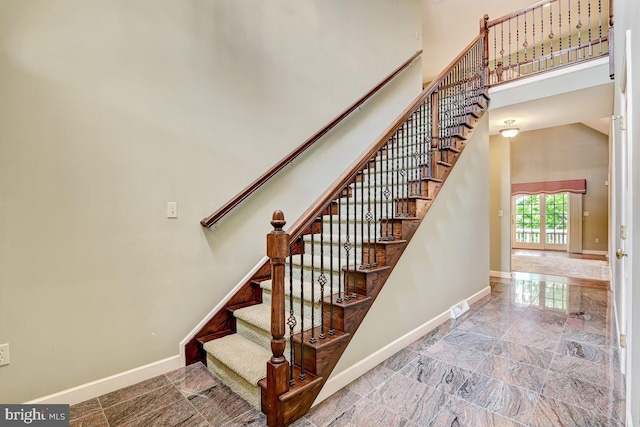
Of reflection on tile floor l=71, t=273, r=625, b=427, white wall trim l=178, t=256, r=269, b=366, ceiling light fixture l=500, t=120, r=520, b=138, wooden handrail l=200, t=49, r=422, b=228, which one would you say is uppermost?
ceiling light fixture l=500, t=120, r=520, b=138

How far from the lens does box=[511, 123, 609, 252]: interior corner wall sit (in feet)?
28.2

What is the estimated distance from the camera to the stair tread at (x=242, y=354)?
1905 millimetres

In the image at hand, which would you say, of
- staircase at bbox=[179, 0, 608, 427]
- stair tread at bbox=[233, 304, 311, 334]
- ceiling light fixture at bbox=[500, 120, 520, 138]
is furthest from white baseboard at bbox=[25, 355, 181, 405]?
ceiling light fixture at bbox=[500, 120, 520, 138]

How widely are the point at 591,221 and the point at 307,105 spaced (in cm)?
987

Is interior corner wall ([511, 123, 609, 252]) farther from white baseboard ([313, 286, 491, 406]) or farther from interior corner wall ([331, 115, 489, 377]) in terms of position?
white baseboard ([313, 286, 491, 406])

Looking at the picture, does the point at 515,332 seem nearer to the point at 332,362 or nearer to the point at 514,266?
the point at 332,362

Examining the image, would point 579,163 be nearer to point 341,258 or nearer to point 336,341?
point 341,258

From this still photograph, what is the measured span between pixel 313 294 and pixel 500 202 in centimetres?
493

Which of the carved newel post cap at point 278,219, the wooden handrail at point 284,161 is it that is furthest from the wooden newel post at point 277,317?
the wooden handrail at point 284,161

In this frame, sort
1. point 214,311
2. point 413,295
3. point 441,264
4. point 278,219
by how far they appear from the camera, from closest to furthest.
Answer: point 278,219 < point 214,311 < point 413,295 < point 441,264

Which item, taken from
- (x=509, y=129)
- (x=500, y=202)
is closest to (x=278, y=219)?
(x=509, y=129)

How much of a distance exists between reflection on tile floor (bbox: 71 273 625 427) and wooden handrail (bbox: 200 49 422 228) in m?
1.15

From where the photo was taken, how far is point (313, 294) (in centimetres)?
197

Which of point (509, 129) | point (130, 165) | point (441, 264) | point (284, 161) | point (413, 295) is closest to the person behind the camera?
point (130, 165)
